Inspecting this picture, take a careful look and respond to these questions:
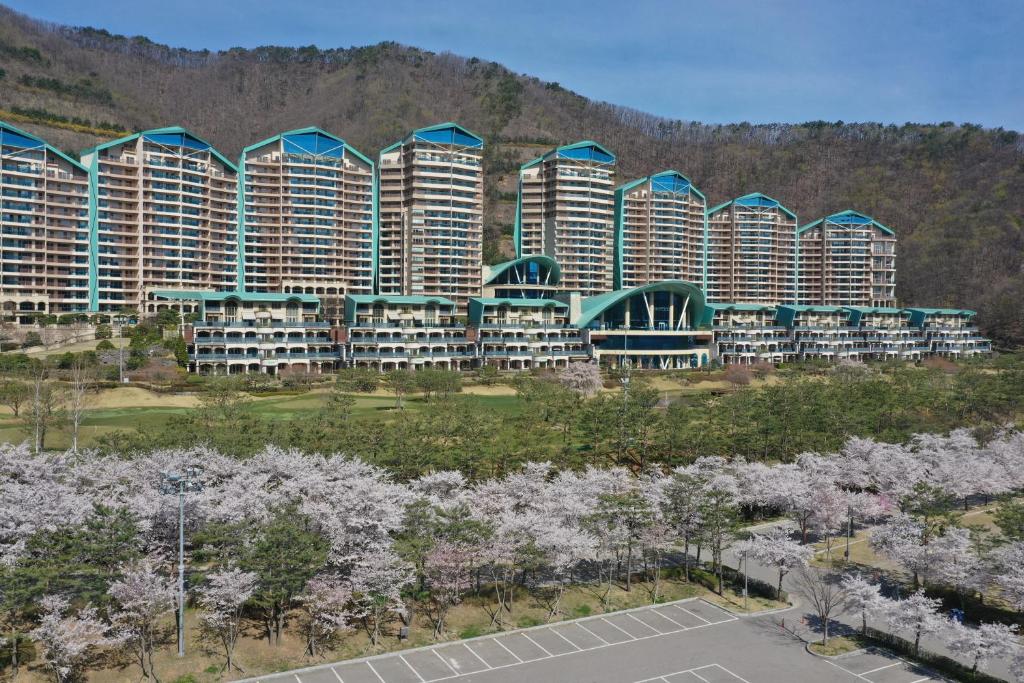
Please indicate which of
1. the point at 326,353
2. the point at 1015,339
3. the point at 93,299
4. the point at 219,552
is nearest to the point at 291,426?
the point at 219,552

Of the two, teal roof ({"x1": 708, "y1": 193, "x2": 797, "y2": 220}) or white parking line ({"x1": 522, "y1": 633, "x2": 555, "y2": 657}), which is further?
teal roof ({"x1": 708, "y1": 193, "x2": 797, "y2": 220})

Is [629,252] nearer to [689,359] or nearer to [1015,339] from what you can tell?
[689,359]

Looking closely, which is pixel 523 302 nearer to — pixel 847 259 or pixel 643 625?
pixel 643 625

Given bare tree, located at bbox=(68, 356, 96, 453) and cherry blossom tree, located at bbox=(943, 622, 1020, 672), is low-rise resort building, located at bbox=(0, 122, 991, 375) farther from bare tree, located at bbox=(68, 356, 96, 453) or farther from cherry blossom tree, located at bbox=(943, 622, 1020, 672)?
cherry blossom tree, located at bbox=(943, 622, 1020, 672)

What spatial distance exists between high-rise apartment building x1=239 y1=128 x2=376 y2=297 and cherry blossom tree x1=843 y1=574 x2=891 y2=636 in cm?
10097

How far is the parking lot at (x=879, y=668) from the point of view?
2773cm

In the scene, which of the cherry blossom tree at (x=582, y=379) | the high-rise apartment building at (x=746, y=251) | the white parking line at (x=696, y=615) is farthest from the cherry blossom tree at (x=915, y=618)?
the high-rise apartment building at (x=746, y=251)

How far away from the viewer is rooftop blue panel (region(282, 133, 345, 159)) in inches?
4815

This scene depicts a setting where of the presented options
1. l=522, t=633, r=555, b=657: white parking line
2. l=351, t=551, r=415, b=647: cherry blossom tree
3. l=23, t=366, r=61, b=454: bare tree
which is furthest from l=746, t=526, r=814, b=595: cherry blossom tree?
l=23, t=366, r=61, b=454: bare tree

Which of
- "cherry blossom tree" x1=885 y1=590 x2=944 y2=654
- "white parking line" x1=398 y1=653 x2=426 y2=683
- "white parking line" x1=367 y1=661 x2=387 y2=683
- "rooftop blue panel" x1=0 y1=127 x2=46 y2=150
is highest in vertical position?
"rooftop blue panel" x1=0 y1=127 x2=46 y2=150

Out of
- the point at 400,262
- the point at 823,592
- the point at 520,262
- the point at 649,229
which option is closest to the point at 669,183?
the point at 649,229

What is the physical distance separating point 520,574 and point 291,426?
18.6 meters

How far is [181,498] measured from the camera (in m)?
29.9

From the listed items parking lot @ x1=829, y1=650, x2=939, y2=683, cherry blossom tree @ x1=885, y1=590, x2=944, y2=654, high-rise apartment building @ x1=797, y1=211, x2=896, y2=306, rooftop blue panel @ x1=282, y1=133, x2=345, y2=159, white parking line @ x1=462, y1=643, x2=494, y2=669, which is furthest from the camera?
high-rise apartment building @ x1=797, y1=211, x2=896, y2=306
